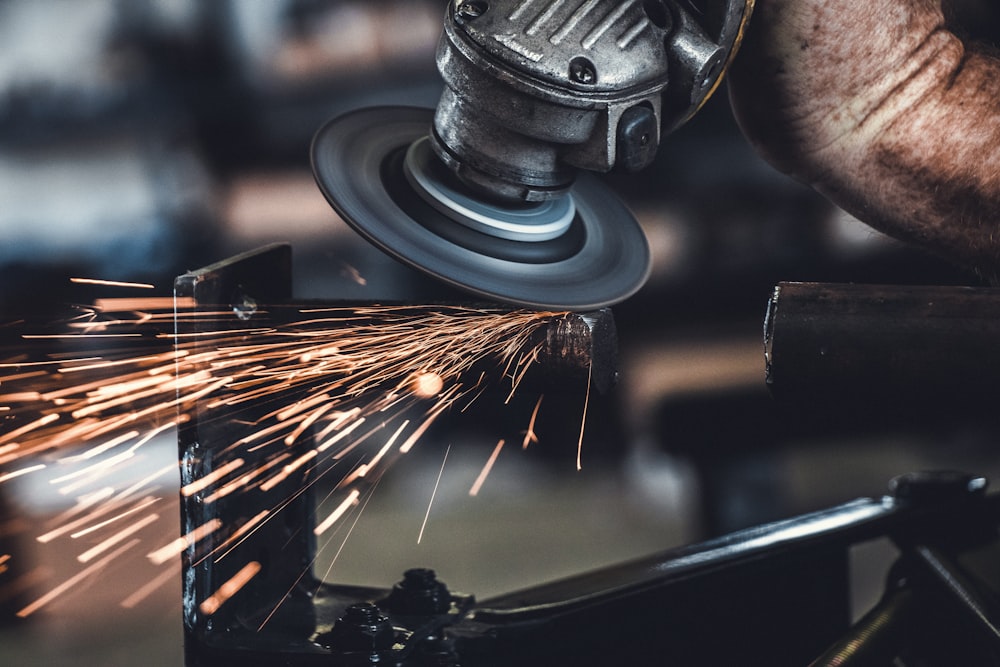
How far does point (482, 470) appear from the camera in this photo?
2494 mm

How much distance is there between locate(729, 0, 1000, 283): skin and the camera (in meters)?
1.09

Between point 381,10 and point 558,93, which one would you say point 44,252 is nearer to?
point 381,10

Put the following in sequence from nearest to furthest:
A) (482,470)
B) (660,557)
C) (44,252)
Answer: (660,557) → (44,252) → (482,470)

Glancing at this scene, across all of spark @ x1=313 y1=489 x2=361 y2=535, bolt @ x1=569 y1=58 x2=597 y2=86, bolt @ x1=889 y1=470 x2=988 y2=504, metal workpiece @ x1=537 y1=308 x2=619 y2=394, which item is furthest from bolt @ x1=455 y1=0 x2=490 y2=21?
spark @ x1=313 y1=489 x2=361 y2=535

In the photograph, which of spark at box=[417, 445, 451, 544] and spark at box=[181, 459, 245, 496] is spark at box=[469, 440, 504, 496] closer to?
spark at box=[417, 445, 451, 544]

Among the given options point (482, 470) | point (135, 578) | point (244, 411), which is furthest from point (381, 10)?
point (135, 578)

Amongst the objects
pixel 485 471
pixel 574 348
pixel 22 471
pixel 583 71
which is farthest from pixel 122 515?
pixel 583 71

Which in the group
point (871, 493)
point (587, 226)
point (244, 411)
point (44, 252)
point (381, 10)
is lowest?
point (871, 493)

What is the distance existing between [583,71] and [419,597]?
2.48 feet

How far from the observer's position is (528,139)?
3.04ft

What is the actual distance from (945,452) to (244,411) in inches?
87.0

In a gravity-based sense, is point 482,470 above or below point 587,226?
below

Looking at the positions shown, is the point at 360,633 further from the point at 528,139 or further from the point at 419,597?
the point at 528,139

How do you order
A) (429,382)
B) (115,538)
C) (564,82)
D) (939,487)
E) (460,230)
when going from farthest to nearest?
1. (115,538)
2. (939,487)
3. (429,382)
4. (460,230)
5. (564,82)
